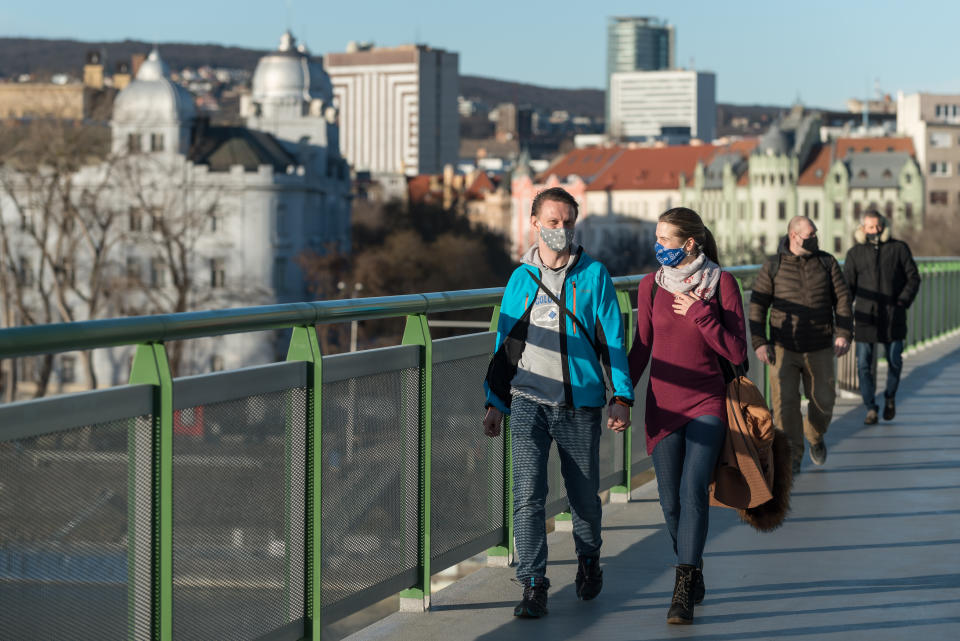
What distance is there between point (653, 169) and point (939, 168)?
2865cm

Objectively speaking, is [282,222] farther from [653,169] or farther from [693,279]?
[693,279]

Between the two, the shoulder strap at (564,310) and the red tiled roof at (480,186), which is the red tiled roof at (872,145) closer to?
the red tiled roof at (480,186)

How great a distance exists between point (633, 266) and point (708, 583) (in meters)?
132

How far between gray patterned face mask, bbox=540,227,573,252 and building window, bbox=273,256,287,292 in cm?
8204

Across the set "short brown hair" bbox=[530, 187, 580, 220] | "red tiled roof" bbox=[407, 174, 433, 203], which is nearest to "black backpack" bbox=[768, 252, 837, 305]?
"short brown hair" bbox=[530, 187, 580, 220]

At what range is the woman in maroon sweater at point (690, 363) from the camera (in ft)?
19.7

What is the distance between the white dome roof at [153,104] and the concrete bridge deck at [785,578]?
81424 millimetres

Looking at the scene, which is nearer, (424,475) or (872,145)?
(424,475)

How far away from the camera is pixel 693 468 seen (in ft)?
19.8

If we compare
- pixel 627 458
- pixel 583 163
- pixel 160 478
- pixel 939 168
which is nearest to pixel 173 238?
pixel 627 458

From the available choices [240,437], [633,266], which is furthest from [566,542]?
[633,266]

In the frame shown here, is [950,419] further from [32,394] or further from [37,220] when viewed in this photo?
[37,220]

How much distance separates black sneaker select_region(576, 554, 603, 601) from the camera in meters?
6.19

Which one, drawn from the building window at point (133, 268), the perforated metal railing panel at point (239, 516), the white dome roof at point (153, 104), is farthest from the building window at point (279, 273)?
the perforated metal railing panel at point (239, 516)
